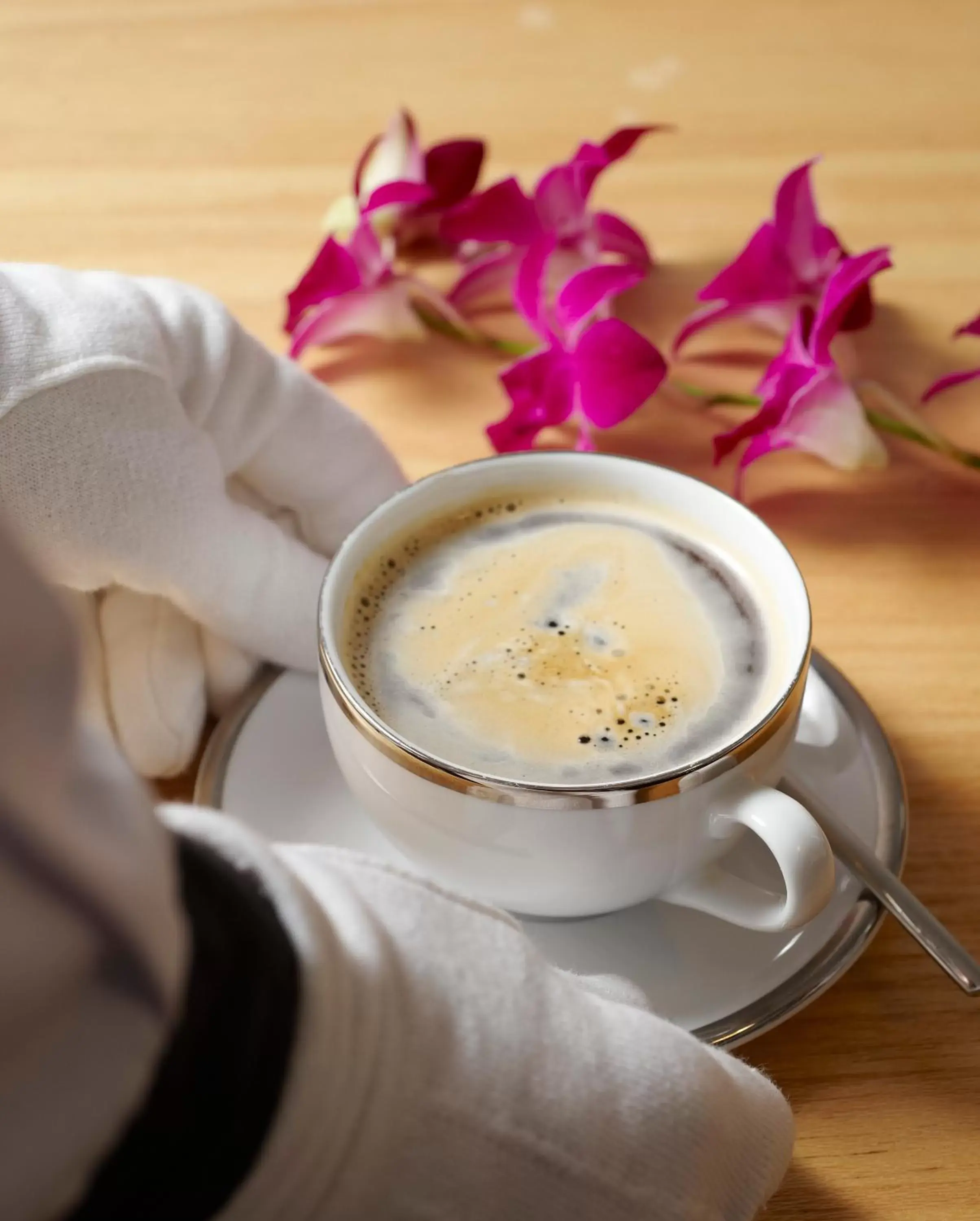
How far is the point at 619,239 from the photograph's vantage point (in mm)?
747

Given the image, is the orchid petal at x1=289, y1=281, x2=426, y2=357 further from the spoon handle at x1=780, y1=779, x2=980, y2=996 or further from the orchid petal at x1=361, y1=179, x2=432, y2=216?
the spoon handle at x1=780, y1=779, x2=980, y2=996

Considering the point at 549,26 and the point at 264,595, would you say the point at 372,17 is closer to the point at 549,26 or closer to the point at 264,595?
the point at 549,26

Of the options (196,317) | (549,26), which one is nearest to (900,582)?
(196,317)

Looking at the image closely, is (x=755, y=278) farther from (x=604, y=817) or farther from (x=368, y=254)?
(x=604, y=817)

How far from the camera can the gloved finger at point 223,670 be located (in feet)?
1.67

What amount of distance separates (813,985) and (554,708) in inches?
4.7

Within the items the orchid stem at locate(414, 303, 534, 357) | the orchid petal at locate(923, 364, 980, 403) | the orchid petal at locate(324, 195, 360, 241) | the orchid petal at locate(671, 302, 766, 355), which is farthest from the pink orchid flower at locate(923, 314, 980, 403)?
the orchid petal at locate(324, 195, 360, 241)

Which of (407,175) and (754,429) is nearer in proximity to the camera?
(754,429)

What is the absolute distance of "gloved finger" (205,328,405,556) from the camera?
501mm

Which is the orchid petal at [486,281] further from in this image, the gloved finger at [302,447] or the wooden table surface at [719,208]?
the gloved finger at [302,447]

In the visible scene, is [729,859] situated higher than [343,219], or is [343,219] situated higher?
[343,219]

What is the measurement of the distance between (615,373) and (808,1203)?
0.38m

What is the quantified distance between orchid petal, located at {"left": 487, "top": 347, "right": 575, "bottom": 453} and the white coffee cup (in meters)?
0.18

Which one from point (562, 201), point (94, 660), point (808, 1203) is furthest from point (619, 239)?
point (808, 1203)
